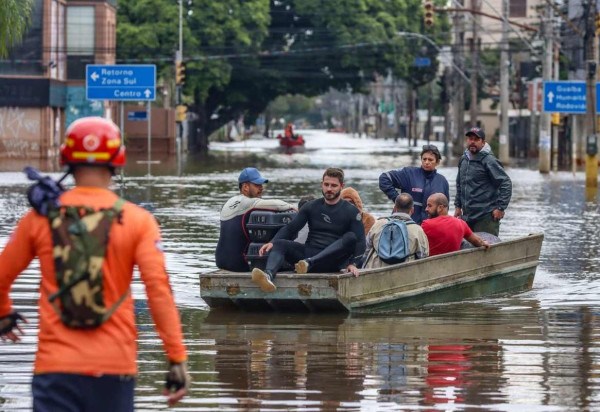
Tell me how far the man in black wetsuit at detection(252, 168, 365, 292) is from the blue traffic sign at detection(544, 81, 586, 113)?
34015mm

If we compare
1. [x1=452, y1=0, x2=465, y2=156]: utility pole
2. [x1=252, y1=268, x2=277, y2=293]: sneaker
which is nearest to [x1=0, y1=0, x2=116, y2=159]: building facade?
[x1=452, y1=0, x2=465, y2=156]: utility pole

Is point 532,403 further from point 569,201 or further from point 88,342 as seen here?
point 569,201

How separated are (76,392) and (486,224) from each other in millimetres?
11812

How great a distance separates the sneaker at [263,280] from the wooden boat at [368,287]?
15cm

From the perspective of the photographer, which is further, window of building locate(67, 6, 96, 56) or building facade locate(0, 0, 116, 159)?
window of building locate(67, 6, 96, 56)

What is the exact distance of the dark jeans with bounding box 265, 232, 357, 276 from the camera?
1390 centimetres

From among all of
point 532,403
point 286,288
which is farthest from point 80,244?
point 286,288

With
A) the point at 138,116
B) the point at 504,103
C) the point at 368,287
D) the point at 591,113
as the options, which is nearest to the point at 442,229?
the point at 368,287

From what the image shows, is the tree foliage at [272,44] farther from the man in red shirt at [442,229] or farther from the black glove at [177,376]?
the black glove at [177,376]

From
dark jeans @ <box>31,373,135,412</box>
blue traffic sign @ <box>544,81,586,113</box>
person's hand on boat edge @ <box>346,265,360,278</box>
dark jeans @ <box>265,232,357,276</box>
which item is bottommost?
person's hand on boat edge @ <box>346,265,360,278</box>

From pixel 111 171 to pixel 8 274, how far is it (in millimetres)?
570

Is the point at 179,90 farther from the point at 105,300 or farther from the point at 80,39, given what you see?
the point at 105,300

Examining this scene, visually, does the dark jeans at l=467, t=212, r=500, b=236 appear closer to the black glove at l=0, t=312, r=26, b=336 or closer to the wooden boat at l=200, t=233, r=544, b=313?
the wooden boat at l=200, t=233, r=544, b=313

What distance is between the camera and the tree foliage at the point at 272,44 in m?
82.7
